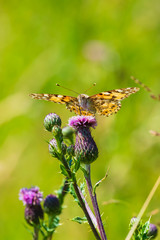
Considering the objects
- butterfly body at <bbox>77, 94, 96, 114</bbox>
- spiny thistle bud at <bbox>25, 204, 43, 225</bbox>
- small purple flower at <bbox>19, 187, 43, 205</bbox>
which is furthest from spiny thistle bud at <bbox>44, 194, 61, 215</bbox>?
butterfly body at <bbox>77, 94, 96, 114</bbox>

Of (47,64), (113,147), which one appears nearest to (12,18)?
(47,64)

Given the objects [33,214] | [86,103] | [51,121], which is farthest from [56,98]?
[33,214]

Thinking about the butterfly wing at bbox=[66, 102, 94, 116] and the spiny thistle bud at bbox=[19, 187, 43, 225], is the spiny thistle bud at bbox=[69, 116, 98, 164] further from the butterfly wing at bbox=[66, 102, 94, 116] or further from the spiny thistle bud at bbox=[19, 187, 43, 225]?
the spiny thistle bud at bbox=[19, 187, 43, 225]

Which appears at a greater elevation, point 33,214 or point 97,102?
point 97,102

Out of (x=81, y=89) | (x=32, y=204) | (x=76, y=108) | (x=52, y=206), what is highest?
(x=81, y=89)

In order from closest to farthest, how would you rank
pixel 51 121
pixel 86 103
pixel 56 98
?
1. pixel 51 121
2. pixel 56 98
3. pixel 86 103

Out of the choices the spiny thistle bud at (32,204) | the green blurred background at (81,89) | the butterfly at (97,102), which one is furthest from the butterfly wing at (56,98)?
the green blurred background at (81,89)

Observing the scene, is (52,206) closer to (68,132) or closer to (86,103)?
(68,132)
